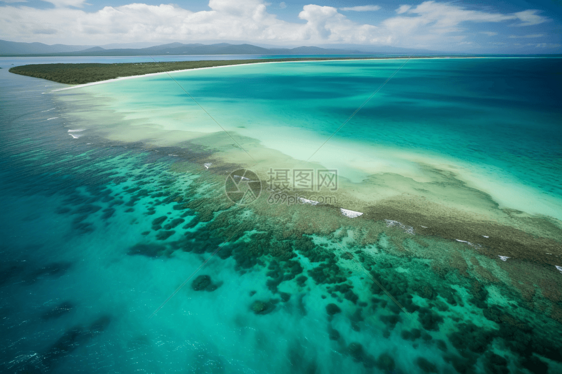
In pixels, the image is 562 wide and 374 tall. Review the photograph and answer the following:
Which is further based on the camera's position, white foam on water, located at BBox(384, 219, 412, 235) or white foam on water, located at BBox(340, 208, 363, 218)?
white foam on water, located at BBox(340, 208, 363, 218)

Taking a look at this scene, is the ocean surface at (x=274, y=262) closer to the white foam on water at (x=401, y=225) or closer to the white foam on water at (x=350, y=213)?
the white foam on water at (x=401, y=225)

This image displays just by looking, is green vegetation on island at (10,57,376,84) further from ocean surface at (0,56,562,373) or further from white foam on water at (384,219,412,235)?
white foam on water at (384,219,412,235)

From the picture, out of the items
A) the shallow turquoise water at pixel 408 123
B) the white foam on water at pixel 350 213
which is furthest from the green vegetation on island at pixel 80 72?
the white foam on water at pixel 350 213

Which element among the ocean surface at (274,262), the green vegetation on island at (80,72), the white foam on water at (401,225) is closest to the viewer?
the ocean surface at (274,262)

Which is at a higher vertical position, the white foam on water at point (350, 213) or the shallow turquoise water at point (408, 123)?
the shallow turquoise water at point (408, 123)

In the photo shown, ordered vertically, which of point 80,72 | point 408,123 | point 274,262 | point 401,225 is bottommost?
point 274,262

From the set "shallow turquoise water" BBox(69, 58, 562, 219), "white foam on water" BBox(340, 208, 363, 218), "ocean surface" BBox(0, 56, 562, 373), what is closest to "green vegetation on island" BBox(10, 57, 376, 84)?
"shallow turquoise water" BBox(69, 58, 562, 219)

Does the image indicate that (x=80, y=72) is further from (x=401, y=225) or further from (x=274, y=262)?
(x=401, y=225)

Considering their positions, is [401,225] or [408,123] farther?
[408,123]

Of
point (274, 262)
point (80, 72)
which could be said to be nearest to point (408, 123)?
point (274, 262)
